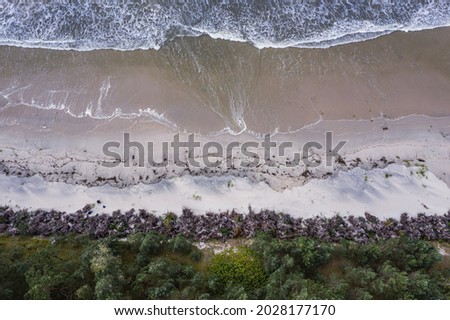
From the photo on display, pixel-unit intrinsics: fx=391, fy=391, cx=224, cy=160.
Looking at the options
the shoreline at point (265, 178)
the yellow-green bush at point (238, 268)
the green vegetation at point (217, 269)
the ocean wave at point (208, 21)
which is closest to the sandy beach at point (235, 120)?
the shoreline at point (265, 178)

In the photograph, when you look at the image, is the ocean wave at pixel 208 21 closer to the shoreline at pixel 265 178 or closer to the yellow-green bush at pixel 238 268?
the shoreline at pixel 265 178

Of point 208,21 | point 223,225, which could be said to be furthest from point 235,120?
point 208,21

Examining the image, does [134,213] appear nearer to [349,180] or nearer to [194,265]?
[194,265]

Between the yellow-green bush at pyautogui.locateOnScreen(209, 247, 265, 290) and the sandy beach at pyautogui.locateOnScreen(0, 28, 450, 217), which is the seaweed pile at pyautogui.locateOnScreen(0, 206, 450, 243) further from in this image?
the yellow-green bush at pyautogui.locateOnScreen(209, 247, 265, 290)

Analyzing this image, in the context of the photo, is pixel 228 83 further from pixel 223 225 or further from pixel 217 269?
pixel 217 269

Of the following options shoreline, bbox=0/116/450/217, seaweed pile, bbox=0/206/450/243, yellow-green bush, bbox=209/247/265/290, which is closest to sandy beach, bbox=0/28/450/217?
shoreline, bbox=0/116/450/217
